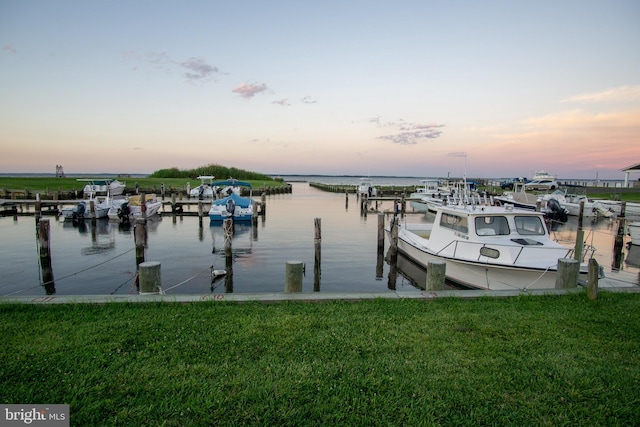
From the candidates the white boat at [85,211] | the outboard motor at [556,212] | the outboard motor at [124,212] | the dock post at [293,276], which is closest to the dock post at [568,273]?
the dock post at [293,276]

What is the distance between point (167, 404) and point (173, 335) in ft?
6.21

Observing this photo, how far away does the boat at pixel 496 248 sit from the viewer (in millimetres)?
11625

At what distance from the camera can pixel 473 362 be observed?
5258 millimetres

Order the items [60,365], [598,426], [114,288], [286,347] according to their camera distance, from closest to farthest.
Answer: [598,426] → [60,365] → [286,347] → [114,288]

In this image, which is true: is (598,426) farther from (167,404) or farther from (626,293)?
(626,293)

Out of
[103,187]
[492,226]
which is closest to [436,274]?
[492,226]

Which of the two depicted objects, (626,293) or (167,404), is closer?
(167,404)

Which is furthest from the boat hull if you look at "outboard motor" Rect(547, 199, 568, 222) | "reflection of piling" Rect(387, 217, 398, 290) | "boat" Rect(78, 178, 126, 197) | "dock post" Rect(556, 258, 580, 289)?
"boat" Rect(78, 178, 126, 197)

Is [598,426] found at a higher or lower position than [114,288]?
higher

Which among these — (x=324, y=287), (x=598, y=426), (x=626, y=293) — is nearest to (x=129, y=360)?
(x=598, y=426)

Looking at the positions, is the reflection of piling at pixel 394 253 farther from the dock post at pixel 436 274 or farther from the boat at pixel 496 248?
the dock post at pixel 436 274

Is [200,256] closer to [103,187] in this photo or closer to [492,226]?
[492,226]

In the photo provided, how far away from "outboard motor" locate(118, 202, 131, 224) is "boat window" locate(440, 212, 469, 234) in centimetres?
2606

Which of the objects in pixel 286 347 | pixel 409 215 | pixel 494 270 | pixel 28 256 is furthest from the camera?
pixel 409 215
